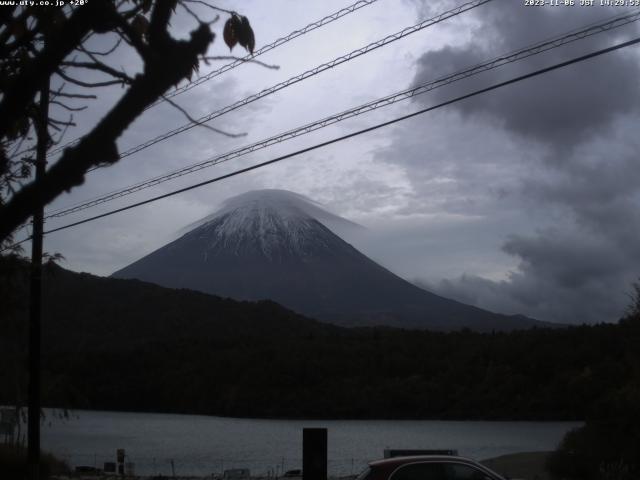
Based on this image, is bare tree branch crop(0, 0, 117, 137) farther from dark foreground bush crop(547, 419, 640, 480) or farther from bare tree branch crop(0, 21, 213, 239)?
dark foreground bush crop(547, 419, 640, 480)

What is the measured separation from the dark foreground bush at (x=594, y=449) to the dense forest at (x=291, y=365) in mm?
34810

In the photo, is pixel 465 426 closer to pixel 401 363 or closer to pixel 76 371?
pixel 401 363

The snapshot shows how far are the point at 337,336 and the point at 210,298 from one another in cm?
1676

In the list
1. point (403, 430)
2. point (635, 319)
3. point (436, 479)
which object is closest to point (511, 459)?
point (635, 319)

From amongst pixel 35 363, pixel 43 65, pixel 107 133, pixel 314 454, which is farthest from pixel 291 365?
pixel 107 133

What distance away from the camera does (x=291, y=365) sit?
84.1 meters

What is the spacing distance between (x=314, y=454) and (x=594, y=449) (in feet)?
65.1

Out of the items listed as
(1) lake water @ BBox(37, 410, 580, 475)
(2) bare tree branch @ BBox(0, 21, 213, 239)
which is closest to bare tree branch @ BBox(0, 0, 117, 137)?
(2) bare tree branch @ BBox(0, 21, 213, 239)

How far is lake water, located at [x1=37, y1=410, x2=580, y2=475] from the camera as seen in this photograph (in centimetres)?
4814

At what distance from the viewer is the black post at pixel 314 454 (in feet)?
40.5

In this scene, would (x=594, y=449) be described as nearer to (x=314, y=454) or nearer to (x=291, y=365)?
(x=314, y=454)

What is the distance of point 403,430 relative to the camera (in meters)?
67.4

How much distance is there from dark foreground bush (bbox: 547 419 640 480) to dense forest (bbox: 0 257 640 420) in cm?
3481

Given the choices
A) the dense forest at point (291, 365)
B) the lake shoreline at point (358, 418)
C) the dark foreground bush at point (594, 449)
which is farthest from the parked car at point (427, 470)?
the lake shoreline at point (358, 418)
